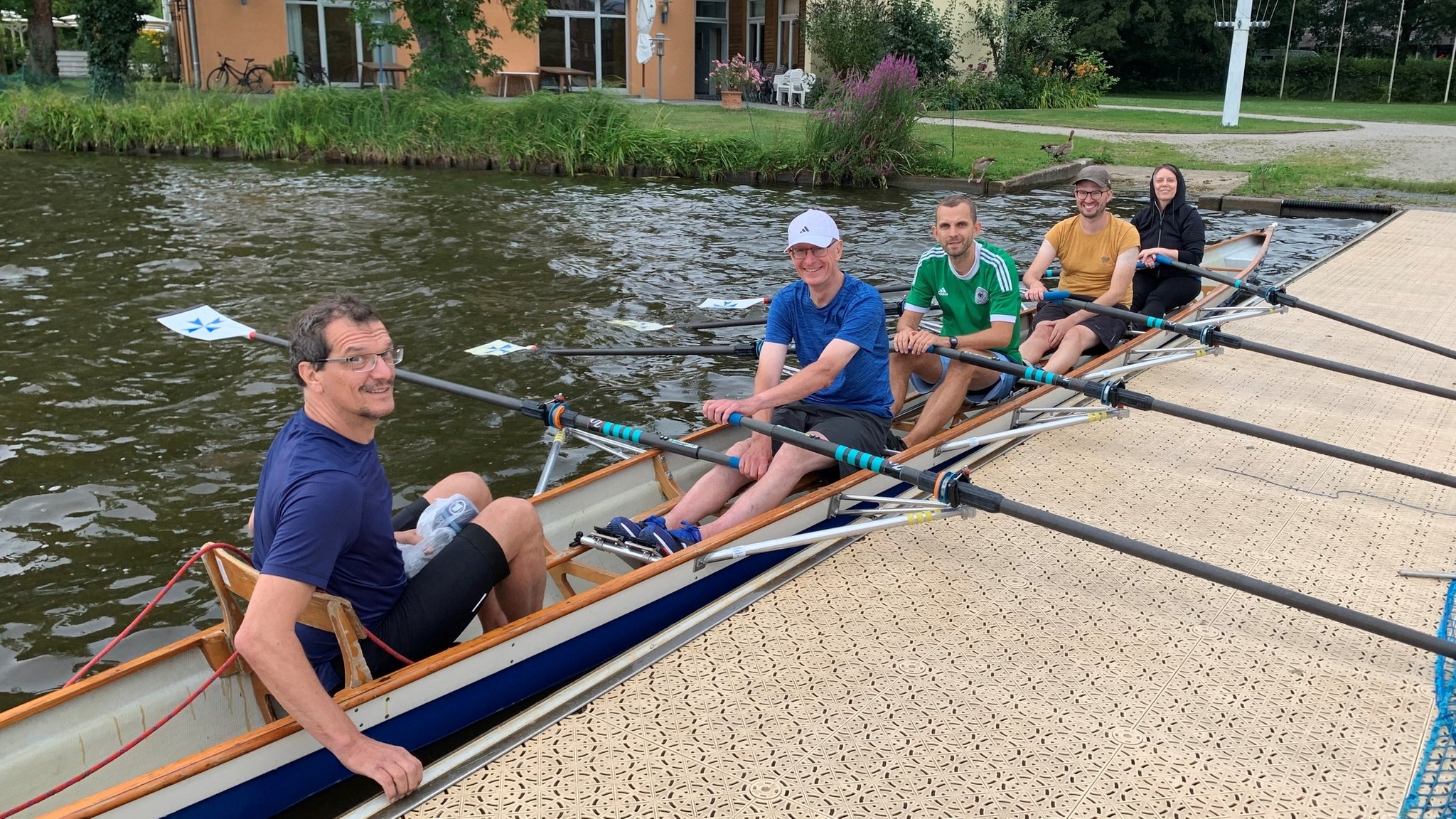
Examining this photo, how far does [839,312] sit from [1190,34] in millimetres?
41957

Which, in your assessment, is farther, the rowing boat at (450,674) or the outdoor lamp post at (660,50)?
the outdoor lamp post at (660,50)

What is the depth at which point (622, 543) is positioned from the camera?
4.50 m

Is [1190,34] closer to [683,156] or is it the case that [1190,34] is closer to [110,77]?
[683,156]

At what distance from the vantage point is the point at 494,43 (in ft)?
89.4

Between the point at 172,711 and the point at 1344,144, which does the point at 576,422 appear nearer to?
the point at 172,711

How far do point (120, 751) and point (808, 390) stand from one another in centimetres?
302

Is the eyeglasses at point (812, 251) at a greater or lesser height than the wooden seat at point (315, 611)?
A: greater

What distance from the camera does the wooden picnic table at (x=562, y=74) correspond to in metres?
26.9

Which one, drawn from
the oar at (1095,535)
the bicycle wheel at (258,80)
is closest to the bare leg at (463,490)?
the oar at (1095,535)

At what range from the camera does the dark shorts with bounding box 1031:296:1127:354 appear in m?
7.48

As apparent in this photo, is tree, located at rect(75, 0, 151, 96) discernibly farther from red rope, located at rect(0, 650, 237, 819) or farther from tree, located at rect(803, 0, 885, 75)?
red rope, located at rect(0, 650, 237, 819)

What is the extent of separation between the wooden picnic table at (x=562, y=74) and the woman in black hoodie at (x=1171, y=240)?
67.9ft

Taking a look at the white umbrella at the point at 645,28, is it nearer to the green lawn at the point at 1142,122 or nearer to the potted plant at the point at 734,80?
the potted plant at the point at 734,80

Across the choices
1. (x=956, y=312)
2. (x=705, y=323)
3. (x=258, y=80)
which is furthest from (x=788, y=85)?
(x=956, y=312)
